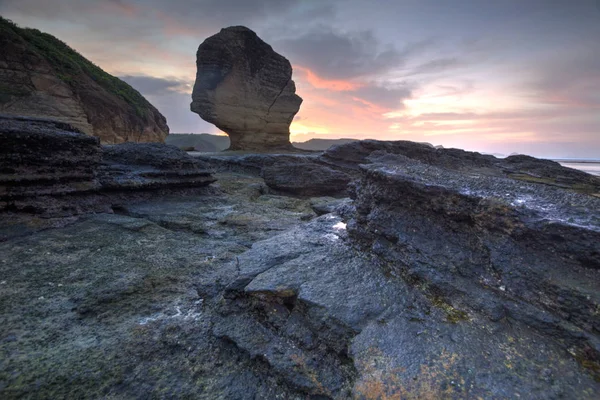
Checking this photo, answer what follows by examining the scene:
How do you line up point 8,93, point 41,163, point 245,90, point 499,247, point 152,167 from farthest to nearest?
1. point 245,90
2. point 8,93
3. point 152,167
4. point 41,163
5. point 499,247

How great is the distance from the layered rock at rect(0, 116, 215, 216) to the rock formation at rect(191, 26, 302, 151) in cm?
1178

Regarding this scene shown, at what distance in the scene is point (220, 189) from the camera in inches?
267

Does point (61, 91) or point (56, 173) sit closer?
point (56, 173)

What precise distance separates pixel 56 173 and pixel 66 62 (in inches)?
646

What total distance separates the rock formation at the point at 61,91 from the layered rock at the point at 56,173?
1117 centimetres

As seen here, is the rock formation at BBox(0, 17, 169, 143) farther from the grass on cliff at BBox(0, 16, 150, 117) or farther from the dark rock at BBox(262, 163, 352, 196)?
the dark rock at BBox(262, 163, 352, 196)

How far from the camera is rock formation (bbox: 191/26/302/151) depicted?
16.0 meters

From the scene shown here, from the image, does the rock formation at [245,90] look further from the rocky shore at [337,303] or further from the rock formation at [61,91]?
the rocky shore at [337,303]

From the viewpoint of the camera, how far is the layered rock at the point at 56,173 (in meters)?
3.87

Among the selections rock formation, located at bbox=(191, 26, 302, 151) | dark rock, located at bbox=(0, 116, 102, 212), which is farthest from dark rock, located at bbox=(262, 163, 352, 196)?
rock formation, located at bbox=(191, 26, 302, 151)

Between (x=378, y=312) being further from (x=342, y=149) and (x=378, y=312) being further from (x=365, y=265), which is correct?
(x=342, y=149)

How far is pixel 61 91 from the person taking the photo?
14.3 meters

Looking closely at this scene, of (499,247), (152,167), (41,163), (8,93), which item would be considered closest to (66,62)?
(8,93)

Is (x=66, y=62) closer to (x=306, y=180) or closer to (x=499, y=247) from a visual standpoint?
(x=306, y=180)
